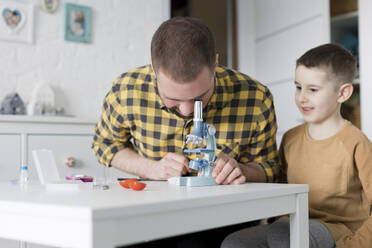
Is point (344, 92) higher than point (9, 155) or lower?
higher

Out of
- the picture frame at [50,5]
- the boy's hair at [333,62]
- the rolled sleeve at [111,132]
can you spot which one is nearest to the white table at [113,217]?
the rolled sleeve at [111,132]

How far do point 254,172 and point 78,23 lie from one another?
1.67 m

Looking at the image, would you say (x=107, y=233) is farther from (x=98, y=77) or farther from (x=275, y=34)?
(x=275, y=34)

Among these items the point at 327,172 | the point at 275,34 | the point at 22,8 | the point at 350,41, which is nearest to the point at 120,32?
the point at 22,8

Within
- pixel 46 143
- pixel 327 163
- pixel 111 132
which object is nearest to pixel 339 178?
pixel 327 163

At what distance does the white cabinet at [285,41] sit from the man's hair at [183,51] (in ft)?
5.76

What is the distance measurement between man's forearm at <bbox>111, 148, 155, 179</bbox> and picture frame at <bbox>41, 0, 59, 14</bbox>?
1.28 meters

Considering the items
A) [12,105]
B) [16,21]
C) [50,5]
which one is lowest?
[12,105]

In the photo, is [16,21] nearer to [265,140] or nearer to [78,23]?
[78,23]

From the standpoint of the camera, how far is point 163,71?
42.8 inches

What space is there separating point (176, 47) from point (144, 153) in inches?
21.7

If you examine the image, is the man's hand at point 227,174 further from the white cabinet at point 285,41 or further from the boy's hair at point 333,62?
the white cabinet at point 285,41

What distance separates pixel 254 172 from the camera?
1309 millimetres

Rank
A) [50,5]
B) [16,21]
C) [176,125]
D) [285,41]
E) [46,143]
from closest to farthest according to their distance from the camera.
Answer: [176,125] → [46,143] → [16,21] → [50,5] → [285,41]
